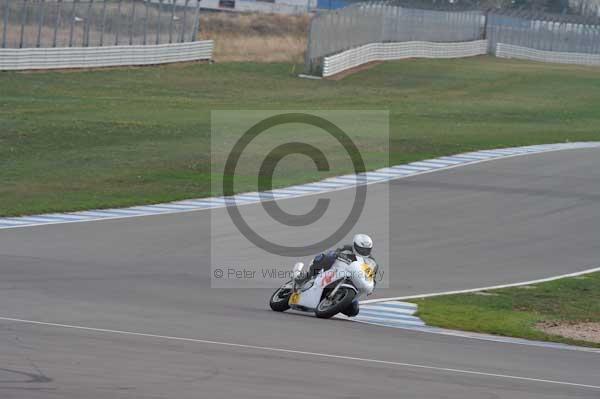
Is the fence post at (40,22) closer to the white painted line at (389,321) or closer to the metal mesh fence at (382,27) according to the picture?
the metal mesh fence at (382,27)

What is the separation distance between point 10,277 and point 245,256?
15.2 ft

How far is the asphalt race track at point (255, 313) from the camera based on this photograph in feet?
32.4

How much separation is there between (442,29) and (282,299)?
2641 inches

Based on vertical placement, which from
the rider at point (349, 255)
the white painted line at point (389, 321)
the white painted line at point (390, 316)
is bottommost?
the white painted line at point (390, 316)

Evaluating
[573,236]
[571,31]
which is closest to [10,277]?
[573,236]

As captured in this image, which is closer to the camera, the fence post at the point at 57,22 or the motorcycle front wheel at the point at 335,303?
the motorcycle front wheel at the point at 335,303

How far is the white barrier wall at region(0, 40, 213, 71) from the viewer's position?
155 feet

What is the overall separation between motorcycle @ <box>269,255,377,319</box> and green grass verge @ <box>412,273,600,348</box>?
138cm

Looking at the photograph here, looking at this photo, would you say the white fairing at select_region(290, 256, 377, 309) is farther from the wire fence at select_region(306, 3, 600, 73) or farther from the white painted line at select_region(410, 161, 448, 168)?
the wire fence at select_region(306, 3, 600, 73)

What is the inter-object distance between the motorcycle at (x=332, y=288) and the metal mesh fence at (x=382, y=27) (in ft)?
139

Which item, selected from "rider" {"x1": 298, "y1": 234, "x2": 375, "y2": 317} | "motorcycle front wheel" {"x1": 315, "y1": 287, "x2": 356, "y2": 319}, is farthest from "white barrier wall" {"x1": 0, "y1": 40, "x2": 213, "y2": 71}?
"motorcycle front wheel" {"x1": 315, "y1": 287, "x2": 356, "y2": 319}

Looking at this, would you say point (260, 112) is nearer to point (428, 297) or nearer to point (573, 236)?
point (573, 236)

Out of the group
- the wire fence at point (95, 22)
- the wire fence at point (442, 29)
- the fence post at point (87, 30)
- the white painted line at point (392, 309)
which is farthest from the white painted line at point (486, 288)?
the wire fence at point (442, 29)

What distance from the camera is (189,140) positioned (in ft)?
110
